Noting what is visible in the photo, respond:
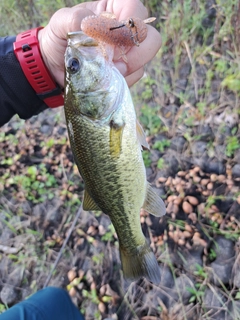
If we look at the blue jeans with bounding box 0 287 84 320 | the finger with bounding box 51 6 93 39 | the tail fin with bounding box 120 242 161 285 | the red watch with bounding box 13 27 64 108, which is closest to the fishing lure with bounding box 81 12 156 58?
the finger with bounding box 51 6 93 39

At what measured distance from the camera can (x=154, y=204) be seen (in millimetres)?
1523

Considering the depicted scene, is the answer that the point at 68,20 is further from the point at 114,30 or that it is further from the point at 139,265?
the point at 139,265

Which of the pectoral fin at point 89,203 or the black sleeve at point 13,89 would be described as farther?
the black sleeve at point 13,89

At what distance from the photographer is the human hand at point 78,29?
4.84 feet

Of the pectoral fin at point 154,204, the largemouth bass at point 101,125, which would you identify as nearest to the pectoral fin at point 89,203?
the largemouth bass at point 101,125

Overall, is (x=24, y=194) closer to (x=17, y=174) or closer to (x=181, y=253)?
(x=17, y=174)

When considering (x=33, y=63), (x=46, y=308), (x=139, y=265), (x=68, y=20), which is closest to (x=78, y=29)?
(x=68, y=20)

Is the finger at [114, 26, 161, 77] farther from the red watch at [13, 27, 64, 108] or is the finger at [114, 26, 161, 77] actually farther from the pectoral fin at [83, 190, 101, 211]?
the pectoral fin at [83, 190, 101, 211]

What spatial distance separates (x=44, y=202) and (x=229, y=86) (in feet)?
6.59

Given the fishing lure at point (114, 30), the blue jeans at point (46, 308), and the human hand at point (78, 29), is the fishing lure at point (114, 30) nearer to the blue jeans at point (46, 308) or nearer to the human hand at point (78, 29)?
the human hand at point (78, 29)

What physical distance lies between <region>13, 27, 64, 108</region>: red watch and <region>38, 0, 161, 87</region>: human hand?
5 centimetres

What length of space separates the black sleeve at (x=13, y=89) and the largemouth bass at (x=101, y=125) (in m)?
0.65

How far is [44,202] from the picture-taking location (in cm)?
298

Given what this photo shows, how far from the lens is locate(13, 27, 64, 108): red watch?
1765mm
